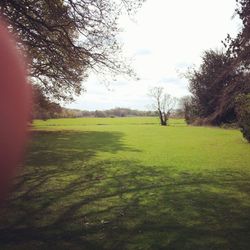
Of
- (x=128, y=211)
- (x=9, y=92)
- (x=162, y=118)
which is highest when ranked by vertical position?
(x=9, y=92)

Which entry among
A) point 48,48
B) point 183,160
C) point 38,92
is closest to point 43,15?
point 48,48

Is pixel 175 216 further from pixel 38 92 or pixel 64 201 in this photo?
pixel 38 92

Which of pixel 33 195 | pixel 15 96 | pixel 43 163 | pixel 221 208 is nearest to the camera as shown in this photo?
pixel 221 208

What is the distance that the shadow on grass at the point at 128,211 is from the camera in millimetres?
7355

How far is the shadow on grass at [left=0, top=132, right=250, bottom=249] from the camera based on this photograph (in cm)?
736

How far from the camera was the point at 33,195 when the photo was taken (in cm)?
1132

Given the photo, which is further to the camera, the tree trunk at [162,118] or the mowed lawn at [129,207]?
the tree trunk at [162,118]

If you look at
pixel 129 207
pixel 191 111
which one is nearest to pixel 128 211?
pixel 129 207

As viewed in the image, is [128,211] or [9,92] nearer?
[128,211]

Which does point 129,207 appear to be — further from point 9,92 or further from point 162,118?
point 162,118

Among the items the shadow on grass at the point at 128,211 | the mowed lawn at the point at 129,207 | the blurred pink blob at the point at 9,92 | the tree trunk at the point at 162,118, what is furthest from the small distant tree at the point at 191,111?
the shadow on grass at the point at 128,211

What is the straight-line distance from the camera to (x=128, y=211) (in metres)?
9.45

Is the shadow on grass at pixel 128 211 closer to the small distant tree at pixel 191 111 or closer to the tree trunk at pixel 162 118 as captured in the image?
the small distant tree at pixel 191 111

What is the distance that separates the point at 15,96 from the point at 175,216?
19.9 meters
